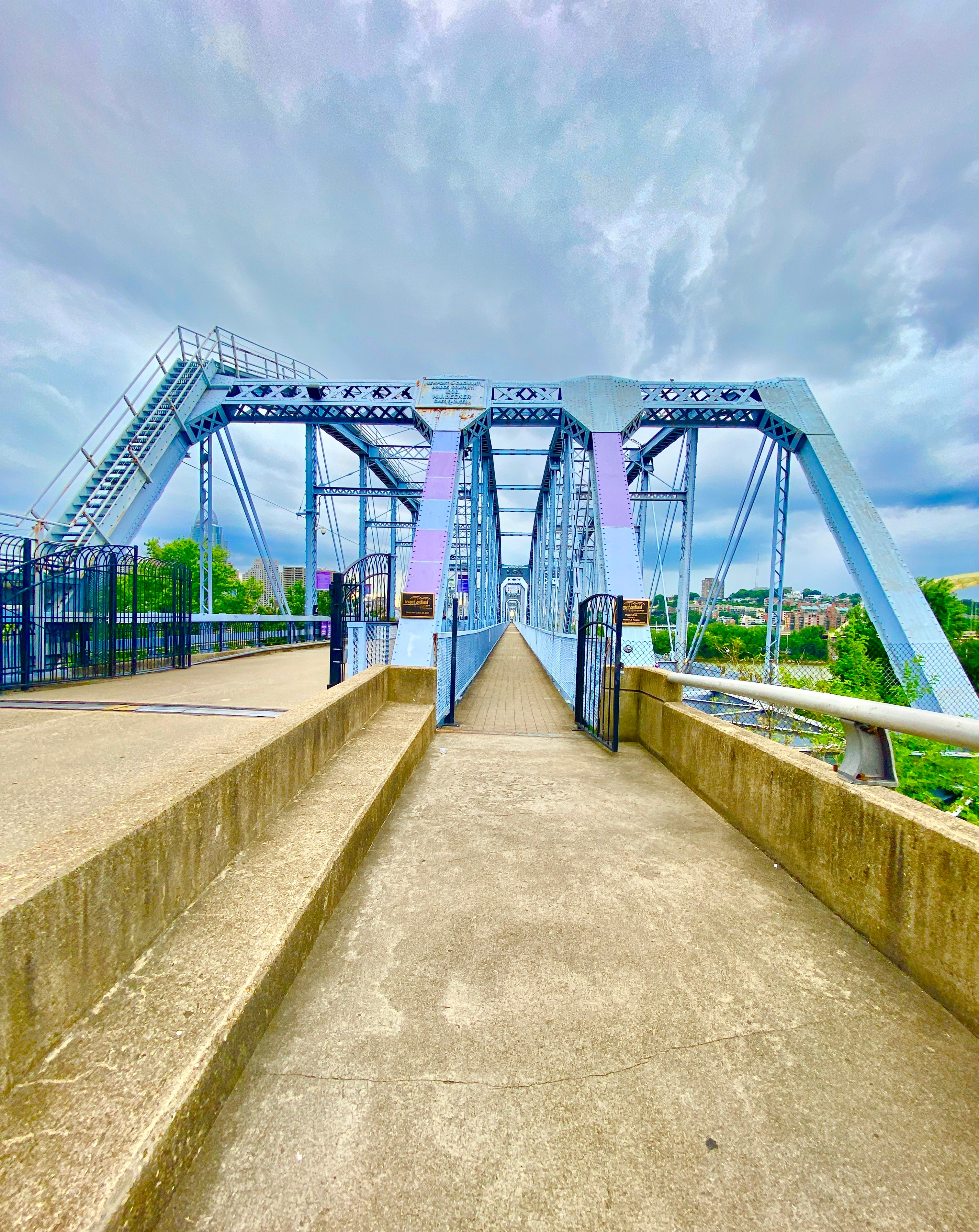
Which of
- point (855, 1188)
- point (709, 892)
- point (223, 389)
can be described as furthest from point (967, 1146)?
point (223, 389)

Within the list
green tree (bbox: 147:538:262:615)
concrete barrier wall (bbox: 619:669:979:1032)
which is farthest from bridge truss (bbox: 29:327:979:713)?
green tree (bbox: 147:538:262:615)

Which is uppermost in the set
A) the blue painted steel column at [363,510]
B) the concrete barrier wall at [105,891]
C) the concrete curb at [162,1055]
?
the blue painted steel column at [363,510]

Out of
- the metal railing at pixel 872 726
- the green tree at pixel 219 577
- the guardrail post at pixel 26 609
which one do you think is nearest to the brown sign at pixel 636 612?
the metal railing at pixel 872 726

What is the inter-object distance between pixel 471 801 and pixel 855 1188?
305 centimetres

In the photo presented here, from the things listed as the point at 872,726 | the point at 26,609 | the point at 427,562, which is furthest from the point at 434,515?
the point at 872,726

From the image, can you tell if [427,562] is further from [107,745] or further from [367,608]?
[107,745]

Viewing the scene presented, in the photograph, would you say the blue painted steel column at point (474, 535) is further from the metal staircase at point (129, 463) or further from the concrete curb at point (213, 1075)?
the concrete curb at point (213, 1075)

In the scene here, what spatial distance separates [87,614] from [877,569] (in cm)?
1797

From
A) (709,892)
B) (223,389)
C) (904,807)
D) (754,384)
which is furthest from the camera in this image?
(223,389)

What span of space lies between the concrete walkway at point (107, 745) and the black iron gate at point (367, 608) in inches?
47.3

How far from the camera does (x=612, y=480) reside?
12633 millimetres

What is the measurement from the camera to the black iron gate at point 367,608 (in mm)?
6090

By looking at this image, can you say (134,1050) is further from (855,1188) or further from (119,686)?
(119,686)

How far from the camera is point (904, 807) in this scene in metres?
2.20
